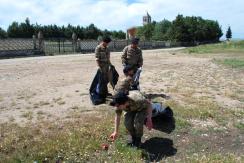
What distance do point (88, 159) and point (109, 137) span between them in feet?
3.28

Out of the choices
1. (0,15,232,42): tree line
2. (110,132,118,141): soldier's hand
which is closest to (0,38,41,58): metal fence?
(0,15,232,42): tree line

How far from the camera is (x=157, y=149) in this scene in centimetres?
850

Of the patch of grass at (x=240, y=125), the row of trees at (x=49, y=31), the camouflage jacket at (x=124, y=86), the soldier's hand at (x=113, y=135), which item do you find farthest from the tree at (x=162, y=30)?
the camouflage jacket at (x=124, y=86)

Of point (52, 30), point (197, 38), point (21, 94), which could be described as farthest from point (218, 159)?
point (197, 38)

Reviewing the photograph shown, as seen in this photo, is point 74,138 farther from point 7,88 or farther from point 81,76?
point 81,76

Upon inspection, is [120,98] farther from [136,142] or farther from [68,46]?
[68,46]

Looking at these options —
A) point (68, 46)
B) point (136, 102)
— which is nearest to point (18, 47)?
point (68, 46)

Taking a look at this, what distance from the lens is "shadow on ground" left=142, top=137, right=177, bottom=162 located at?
314 inches

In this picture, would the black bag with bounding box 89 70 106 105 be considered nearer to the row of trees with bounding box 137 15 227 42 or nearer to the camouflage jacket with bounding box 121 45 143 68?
the camouflage jacket with bounding box 121 45 143 68

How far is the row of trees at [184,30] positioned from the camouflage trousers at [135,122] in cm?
8781

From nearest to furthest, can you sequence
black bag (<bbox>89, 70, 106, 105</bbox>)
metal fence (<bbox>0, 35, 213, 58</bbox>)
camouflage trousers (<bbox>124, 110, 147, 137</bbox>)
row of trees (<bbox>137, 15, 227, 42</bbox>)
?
camouflage trousers (<bbox>124, 110, 147, 137</bbox>)
black bag (<bbox>89, 70, 106, 105</bbox>)
metal fence (<bbox>0, 35, 213, 58</bbox>)
row of trees (<bbox>137, 15, 227, 42</bbox>)

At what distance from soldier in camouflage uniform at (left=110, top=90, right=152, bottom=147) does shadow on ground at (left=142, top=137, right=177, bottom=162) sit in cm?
29

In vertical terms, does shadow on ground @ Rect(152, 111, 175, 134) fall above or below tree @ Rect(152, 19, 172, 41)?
below

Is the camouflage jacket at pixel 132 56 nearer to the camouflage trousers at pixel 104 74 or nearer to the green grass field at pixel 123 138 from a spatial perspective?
the camouflage trousers at pixel 104 74
